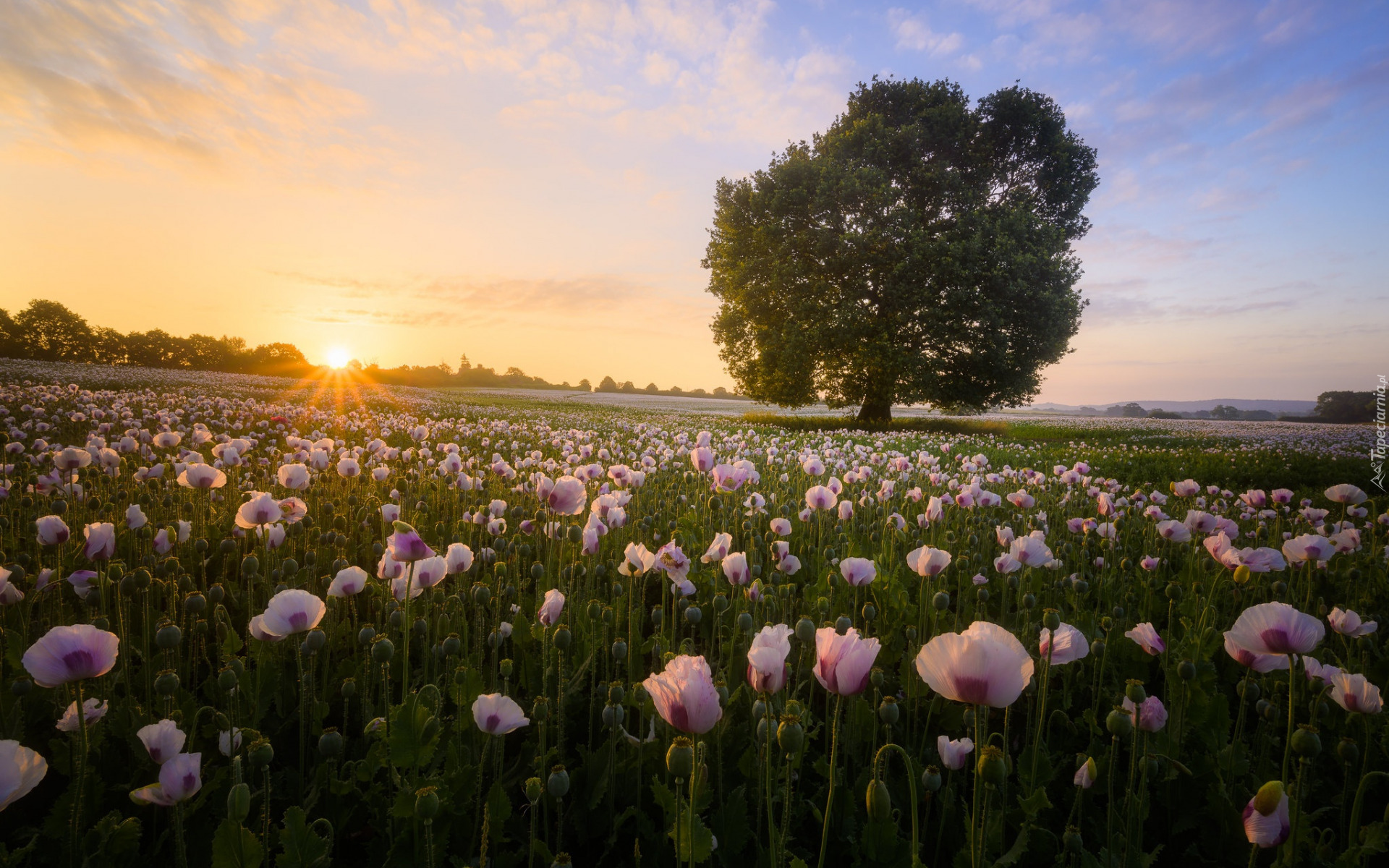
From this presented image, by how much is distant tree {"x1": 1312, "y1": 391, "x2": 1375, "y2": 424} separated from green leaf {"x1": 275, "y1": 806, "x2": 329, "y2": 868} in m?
56.2

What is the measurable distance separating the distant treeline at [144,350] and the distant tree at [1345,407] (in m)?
73.1

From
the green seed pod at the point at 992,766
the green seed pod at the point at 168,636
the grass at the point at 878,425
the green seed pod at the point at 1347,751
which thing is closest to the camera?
the green seed pod at the point at 992,766

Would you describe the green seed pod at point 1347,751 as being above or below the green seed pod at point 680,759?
below

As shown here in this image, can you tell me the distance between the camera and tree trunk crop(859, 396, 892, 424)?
2375 centimetres

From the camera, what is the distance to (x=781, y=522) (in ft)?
12.4

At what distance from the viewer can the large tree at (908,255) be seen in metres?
19.6

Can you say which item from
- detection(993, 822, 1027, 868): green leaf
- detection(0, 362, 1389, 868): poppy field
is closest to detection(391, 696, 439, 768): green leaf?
detection(0, 362, 1389, 868): poppy field

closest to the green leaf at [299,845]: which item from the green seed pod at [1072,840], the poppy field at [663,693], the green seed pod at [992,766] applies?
the poppy field at [663,693]

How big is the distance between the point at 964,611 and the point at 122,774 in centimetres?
384

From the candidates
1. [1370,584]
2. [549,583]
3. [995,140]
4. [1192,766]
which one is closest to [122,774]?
[549,583]

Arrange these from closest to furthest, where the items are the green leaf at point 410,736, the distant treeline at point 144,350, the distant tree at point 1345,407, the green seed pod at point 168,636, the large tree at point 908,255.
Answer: the green leaf at point 410,736
the green seed pod at point 168,636
the large tree at point 908,255
the distant tree at point 1345,407
the distant treeline at point 144,350

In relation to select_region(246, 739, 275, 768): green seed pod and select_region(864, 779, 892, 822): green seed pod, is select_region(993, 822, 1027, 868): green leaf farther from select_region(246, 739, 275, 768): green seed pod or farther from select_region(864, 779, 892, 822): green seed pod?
select_region(246, 739, 275, 768): green seed pod

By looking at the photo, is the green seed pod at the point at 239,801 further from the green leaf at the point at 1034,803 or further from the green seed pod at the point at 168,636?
the green leaf at the point at 1034,803

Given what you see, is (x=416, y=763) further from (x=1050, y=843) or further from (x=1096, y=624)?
(x=1096, y=624)
